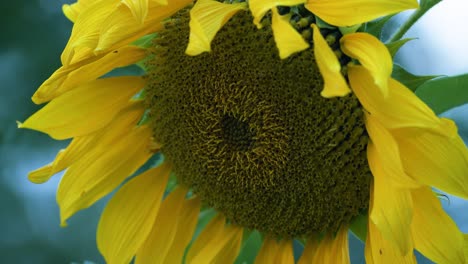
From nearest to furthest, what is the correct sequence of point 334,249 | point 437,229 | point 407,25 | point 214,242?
1. point 437,229
2. point 407,25
3. point 334,249
4. point 214,242

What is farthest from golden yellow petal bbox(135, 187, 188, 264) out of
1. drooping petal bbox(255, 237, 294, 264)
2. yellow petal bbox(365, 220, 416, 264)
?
yellow petal bbox(365, 220, 416, 264)

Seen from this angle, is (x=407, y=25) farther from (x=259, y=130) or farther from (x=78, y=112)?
(x=78, y=112)

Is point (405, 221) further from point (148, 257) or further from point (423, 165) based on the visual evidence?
point (148, 257)

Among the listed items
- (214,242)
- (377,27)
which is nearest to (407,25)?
(377,27)

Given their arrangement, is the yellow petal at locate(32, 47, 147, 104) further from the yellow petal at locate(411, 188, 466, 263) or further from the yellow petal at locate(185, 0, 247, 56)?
the yellow petal at locate(411, 188, 466, 263)

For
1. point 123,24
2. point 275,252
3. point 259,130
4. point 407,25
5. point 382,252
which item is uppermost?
point 123,24

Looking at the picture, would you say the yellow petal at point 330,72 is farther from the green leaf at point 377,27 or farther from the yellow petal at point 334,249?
the yellow petal at point 334,249

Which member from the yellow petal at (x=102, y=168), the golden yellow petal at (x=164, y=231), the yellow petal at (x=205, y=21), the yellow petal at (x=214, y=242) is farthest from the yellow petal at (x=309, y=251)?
the yellow petal at (x=205, y=21)
